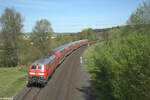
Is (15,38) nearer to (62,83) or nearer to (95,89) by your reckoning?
(62,83)

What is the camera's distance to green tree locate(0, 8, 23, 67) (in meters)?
31.9

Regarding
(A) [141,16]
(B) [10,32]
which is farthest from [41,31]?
(A) [141,16]

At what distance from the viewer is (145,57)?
21.3ft

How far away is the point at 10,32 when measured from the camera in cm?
3225

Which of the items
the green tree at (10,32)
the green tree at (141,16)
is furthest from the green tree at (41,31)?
the green tree at (141,16)

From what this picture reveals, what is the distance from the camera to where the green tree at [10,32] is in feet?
104

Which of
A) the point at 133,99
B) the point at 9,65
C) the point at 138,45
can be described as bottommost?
the point at 9,65

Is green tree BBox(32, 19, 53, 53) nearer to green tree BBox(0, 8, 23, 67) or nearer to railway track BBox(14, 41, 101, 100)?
green tree BBox(0, 8, 23, 67)

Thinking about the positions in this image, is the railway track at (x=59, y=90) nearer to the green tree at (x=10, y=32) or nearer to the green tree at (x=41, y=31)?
the green tree at (x=10, y=32)

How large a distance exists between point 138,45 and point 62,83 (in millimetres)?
10839

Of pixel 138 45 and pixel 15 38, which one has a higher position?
pixel 15 38

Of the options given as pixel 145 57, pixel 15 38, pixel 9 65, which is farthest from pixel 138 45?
pixel 9 65

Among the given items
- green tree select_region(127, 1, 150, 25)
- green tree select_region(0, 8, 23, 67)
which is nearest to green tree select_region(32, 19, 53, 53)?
green tree select_region(0, 8, 23, 67)

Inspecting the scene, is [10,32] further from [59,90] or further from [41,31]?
[59,90]
